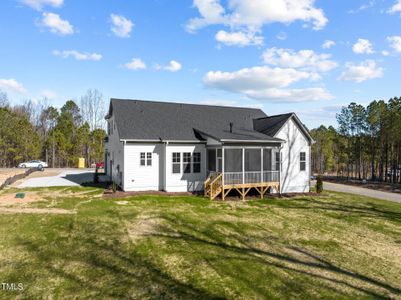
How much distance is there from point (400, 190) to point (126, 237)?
27.0 meters

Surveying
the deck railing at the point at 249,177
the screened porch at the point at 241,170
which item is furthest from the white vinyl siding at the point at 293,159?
the deck railing at the point at 249,177

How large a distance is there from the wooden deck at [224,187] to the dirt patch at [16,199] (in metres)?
10.1

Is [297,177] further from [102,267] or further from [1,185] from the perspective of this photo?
[1,185]

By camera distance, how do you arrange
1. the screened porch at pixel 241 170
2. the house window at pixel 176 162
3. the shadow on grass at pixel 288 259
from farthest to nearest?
the house window at pixel 176 162, the screened porch at pixel 241 170, the shadow on grass at pixel 288 259

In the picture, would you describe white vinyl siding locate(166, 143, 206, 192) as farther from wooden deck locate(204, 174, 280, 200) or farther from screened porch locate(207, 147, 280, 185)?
wooden deck locate(204, 174, 280, 200)

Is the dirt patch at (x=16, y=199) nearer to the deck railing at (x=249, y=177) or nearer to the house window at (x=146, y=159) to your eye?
the house window at (x=146, y=159)

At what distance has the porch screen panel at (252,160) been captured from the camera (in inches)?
771

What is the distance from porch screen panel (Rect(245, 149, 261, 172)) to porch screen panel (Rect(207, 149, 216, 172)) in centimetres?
239

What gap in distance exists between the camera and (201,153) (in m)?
19.6

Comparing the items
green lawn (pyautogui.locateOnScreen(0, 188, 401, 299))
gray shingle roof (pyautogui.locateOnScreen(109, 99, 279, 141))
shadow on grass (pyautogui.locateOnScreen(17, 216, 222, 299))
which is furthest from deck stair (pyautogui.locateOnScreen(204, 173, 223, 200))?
shadow on grass (pyautogui.locateOnScreen(17, 216, 222, 299))

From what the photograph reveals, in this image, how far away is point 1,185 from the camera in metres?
19.0

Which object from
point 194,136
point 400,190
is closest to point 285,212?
point 194,136

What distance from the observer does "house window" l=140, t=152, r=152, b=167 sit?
18547 mm

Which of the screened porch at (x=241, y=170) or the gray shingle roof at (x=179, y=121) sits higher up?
the gray shingle roof at (x=179, y=121)
